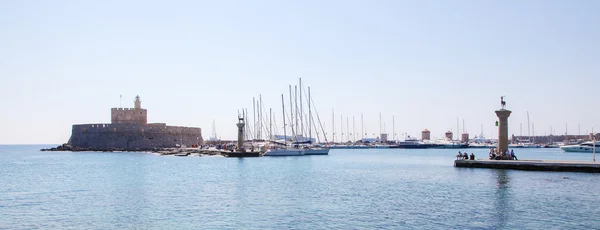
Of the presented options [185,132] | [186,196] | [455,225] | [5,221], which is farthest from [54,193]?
[185,132]

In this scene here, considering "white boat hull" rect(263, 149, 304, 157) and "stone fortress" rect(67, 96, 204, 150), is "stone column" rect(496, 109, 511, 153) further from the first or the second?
"stone fortress" rect(67, 96, 204, 150)

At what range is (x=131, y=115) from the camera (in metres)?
98.3

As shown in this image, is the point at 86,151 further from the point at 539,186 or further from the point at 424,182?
the point at 539,186

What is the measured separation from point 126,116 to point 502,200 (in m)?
84.4

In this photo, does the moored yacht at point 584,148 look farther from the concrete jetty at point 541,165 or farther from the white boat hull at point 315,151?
the concrete jetty at point 541,165

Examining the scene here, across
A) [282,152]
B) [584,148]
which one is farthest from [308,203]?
[584,148]

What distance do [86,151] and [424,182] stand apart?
243 ft

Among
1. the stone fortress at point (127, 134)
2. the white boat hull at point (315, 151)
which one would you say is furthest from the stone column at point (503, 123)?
the stone fortress at point (127, 134)

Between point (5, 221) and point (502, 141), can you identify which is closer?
point (5, 221)

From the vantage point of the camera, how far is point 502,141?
40.1 meters

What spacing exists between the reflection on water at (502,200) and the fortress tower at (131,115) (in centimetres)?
7615

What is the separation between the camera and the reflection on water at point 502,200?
726 inches

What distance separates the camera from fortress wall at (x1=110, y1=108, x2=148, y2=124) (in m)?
97.2

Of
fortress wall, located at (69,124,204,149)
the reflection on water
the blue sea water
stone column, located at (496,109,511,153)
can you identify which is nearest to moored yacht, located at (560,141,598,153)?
stone column, located at (496,109,511,153)
